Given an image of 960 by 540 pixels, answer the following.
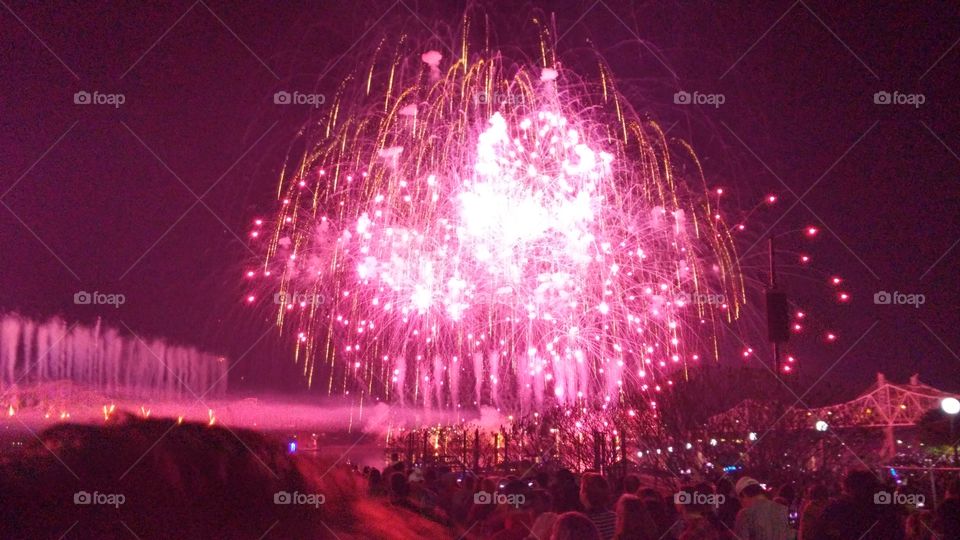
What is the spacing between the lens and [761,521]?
701 centimetres

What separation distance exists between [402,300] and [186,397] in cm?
733

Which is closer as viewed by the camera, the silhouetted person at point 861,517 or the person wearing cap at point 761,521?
the silhouetted person at point 861,517

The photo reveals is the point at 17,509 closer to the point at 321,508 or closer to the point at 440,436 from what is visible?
the point at 321,508

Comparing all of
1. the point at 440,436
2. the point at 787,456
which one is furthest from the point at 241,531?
the point at 440,436

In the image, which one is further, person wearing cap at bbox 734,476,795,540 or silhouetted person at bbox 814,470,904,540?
person wearing cap at bbox 734,476,795,540

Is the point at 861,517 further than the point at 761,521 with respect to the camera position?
No

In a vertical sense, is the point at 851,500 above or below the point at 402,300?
below

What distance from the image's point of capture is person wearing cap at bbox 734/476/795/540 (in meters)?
6.99

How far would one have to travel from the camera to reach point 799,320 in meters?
15.0

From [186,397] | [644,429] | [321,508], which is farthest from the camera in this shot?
[644,429]

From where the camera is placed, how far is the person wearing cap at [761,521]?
22.9ft

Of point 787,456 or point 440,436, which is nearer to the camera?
point 787,456

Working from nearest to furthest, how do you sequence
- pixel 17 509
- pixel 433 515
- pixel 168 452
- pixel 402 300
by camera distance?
pixel 17 509, pixel 168 452, pixel 433 515, pixel 402 300

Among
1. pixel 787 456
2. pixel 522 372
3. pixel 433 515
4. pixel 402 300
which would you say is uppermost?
pixel 402 300
